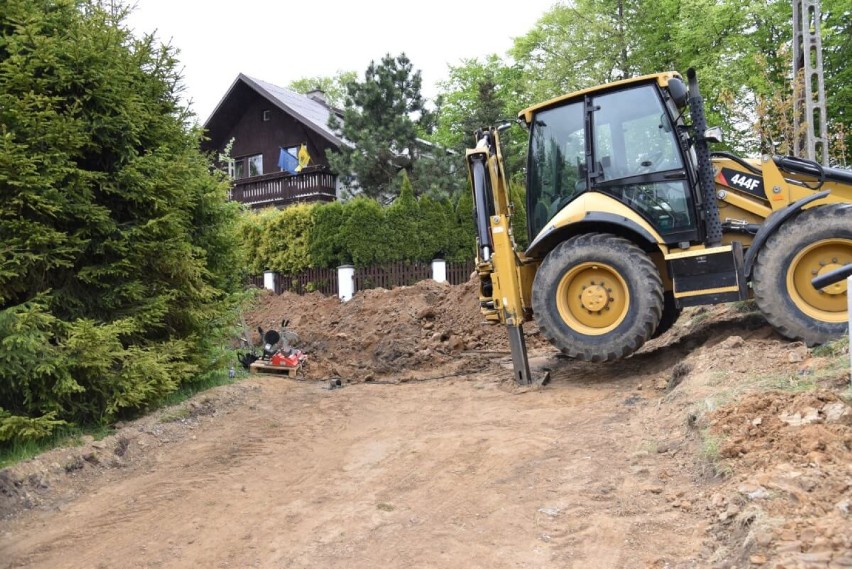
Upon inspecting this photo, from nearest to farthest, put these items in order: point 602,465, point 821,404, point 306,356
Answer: point 821,404, point 602,465, point 306,356

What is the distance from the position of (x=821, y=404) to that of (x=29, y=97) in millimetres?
6346

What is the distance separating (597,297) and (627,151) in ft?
5.34

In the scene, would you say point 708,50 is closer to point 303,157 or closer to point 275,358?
point 303,157

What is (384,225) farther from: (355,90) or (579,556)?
(579,556)

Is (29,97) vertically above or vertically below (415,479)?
above

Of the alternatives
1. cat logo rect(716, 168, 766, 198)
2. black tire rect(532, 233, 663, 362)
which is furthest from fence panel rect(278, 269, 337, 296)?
cat logo rect(716, 168, 766, 198)

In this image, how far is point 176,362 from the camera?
22.8 feet

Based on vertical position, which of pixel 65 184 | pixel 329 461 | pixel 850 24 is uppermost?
pixel 850 24

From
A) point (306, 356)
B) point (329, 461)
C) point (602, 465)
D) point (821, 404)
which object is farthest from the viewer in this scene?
point (306, 356)

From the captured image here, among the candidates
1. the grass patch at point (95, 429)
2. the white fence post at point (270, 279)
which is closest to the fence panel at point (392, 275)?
the white fence post at point (270, 279)

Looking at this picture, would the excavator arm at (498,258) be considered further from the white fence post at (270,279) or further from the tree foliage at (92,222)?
the white fence post at (270,279)

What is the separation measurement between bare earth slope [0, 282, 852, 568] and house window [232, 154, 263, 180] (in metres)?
22.0

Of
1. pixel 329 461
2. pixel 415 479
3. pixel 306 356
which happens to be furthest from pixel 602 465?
pixel 306 356

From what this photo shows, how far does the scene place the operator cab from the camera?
22.7 ft
